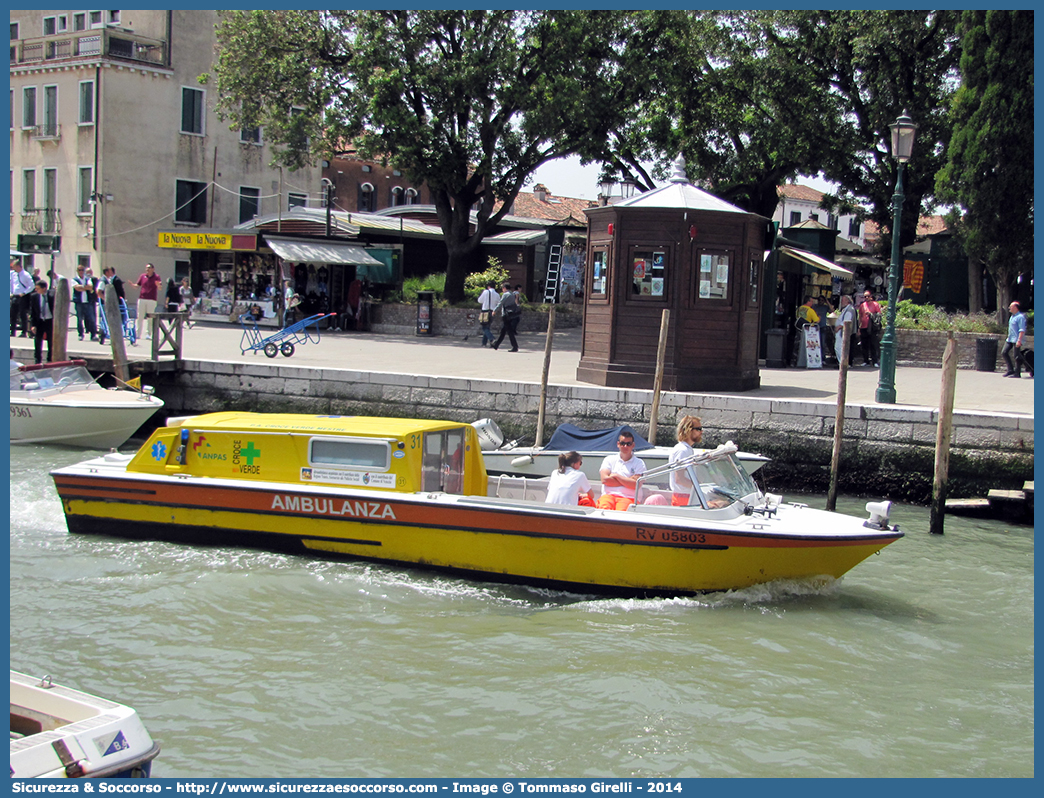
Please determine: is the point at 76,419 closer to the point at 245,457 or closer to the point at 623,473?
the point at 245,457

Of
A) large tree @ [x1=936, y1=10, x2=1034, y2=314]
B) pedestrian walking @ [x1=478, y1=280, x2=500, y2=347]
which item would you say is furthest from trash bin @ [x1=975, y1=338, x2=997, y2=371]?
pedestrian walking @ [x1=478, y1=280, x2=500, y2=347]

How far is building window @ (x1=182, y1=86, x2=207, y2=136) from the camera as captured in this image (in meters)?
33.8

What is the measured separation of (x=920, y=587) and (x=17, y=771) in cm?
809

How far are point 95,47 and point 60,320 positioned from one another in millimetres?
18746

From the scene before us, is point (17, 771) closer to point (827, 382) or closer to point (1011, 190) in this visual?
point (827, 382)

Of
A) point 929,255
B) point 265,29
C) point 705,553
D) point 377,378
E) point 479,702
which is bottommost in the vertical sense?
point 479,702

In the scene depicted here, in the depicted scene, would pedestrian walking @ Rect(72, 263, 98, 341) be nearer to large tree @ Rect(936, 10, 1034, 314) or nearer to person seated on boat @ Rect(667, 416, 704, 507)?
person seated on boat @ Rect(667, 416, 704, 507)

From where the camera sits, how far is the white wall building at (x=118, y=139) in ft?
106

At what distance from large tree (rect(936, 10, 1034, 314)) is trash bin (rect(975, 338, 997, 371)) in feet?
9.16

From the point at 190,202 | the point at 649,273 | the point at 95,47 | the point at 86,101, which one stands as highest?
the point at 95,47

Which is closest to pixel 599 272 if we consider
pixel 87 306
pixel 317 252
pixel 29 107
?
pixel 87 306

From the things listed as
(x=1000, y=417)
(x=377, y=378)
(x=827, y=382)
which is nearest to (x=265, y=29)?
(x=377, y=378)

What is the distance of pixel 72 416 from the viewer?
50.7ft

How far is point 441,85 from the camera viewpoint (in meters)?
23.9
